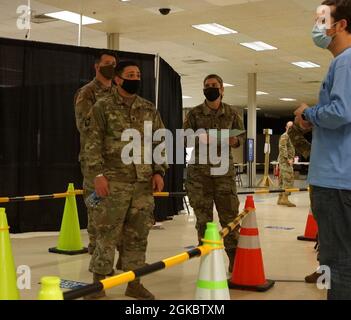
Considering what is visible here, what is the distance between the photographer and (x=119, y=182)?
366 cm

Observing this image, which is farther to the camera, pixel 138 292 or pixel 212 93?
pixel 212 93

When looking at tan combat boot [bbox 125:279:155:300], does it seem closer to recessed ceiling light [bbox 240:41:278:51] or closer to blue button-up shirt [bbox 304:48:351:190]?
blue button-up shirt [bbox 304:48:351:190]

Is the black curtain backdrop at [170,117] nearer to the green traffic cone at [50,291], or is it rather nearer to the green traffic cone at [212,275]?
the green traffic cone at [212,275]

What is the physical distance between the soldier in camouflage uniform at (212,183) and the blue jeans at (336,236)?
194 cm

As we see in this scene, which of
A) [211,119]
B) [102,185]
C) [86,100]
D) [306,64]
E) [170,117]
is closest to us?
[102,185]

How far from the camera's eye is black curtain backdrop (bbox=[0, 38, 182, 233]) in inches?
271

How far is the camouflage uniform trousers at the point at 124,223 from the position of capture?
11.9ft

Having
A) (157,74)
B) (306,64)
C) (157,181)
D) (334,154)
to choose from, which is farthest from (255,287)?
(306,64)

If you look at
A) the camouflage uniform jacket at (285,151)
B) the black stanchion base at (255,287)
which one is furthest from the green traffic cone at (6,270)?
the camouflage uniform jacket at (285,151)

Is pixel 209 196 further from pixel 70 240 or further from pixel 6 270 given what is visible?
pixel 70 240

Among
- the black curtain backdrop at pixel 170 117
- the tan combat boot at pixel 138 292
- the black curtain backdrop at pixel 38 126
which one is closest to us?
the tan combat boot at pixel 138 292

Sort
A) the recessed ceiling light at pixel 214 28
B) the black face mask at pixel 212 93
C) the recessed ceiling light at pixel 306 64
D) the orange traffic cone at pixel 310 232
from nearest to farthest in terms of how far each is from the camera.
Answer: the black face mask at pixel 212 93
the orange traffic cone at pixel 310 232
the recessed ceiling light at pixel 214 28
the recessed ceiling light at pixel 306 64

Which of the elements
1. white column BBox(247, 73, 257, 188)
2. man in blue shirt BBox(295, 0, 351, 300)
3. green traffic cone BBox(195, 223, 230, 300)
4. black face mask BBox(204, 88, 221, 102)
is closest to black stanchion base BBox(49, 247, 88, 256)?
black face mask BBox(204, 88, 221, 102)

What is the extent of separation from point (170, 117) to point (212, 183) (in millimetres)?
4743
